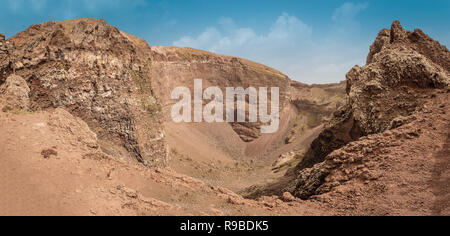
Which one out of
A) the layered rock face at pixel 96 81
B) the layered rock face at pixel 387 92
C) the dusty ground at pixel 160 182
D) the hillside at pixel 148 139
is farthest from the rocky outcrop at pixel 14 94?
the layered rock face at pixel 387 92

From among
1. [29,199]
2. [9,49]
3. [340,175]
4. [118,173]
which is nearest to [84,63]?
[9,49]

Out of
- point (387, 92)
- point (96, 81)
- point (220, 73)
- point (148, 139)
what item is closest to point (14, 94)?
point (96, 81)

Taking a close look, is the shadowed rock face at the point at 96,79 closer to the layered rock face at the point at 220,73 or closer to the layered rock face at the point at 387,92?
the layered rock face at the point at 387,92

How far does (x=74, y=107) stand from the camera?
16609 mm

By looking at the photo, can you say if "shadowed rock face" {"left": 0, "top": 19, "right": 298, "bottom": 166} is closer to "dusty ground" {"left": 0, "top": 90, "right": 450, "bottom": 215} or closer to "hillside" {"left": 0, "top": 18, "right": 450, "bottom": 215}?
"hillside" {"left": 0, "top": 18, "right": 450, "bottom": 215}

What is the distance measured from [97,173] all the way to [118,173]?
0.72 m

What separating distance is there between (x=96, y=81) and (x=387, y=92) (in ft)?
58.3

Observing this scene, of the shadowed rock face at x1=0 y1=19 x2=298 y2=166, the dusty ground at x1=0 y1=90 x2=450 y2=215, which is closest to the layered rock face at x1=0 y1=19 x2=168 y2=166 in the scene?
the shadowed rock face at x1=0 y1=19 x2=298 y2=166

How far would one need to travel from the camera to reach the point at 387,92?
40.5 feet

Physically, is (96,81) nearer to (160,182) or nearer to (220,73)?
(160,182)

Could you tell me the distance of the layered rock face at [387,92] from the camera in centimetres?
1109

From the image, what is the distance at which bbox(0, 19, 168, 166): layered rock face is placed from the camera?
15414mm

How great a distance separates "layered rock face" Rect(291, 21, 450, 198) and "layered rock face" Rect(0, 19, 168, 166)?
498 inches
